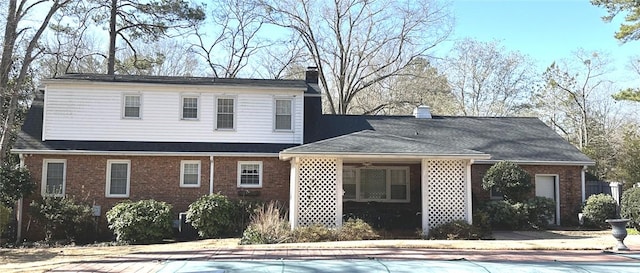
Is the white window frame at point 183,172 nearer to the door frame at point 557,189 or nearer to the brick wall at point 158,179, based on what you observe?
the brick wall at point 158,179

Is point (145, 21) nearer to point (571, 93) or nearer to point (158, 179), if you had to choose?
point (158, 179)

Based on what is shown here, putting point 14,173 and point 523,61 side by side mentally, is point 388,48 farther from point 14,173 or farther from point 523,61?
point 14,173

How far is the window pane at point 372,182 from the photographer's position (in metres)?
19.0

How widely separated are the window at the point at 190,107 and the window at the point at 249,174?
8.25ft

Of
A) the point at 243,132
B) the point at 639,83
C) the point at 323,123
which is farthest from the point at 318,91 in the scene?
the point at 639,83

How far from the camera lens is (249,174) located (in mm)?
17656

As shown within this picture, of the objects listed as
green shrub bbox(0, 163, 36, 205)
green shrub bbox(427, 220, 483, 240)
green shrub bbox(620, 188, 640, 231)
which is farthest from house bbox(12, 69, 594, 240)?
green shrub bbox(620, 188, 640, 231)

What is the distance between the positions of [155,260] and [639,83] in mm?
32745

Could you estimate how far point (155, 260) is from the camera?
10.2m

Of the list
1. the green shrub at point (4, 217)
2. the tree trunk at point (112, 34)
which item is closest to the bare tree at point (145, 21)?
the tree trunk at point (112, 34)

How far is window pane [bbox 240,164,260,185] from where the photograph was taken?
17.6 m

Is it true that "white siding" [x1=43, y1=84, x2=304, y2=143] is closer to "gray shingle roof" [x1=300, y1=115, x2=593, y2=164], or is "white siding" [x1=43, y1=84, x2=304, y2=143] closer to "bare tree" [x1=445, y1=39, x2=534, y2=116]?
"gray shingle roof" [x1=300, y1=115, x2=593, y2=164]

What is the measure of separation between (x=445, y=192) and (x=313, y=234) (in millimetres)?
4083

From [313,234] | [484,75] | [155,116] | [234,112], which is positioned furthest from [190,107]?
[484,75]
